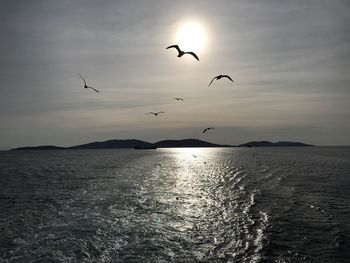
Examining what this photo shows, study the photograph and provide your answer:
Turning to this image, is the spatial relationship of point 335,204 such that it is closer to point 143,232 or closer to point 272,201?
point 272,201

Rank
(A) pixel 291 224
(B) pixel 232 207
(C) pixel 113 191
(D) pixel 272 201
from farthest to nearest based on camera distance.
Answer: (C) pixel 113 191 < (D) pixel 272 201 < (B) pixel 232 207 < (A) pixel 291 224

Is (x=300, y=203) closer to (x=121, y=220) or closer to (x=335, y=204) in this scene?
(x=335, y=204)

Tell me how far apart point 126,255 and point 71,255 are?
9.30 ft

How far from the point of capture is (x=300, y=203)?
115 feet

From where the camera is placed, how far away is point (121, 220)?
28.2 meters

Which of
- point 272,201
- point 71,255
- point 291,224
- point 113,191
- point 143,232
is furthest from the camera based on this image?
point 113,191

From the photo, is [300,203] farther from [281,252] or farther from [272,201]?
[281,252]

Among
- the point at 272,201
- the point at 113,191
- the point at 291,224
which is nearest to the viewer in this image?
the point at 291,224

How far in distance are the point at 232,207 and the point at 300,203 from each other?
Result: 643 centimetres

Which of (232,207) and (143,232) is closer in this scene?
(143,232)

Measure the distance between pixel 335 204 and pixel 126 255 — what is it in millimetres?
21689

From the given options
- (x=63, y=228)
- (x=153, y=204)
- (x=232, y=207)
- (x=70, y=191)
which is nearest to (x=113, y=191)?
(x=70, y=191)

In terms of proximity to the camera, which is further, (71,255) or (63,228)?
(63,228)

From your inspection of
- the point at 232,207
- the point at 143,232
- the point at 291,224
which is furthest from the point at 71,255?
the point at 232,207
